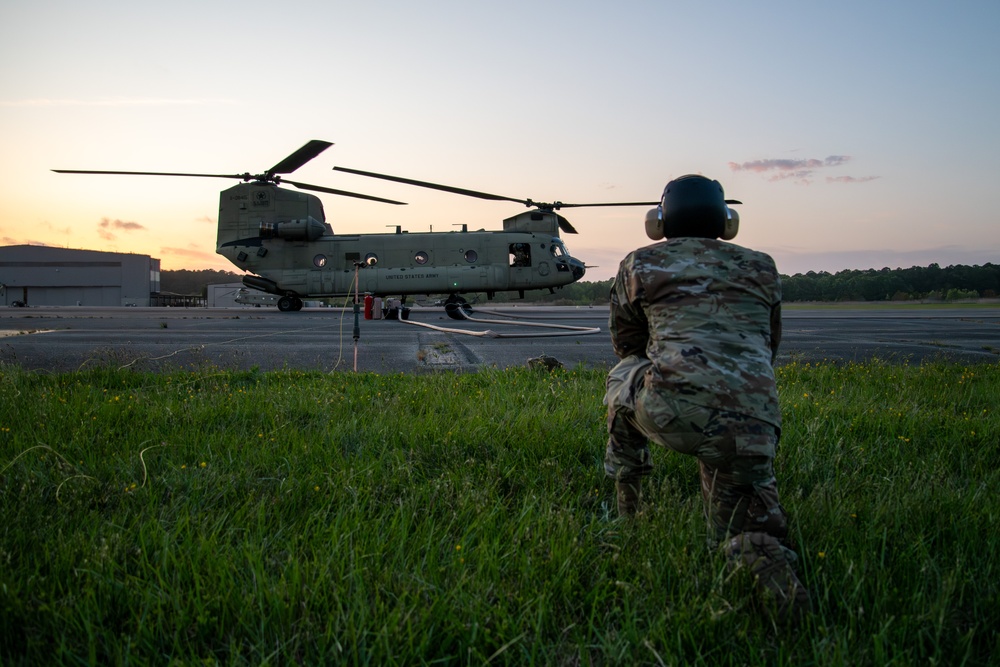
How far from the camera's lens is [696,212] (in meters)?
2.37

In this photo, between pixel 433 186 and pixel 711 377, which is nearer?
pixel 711 377

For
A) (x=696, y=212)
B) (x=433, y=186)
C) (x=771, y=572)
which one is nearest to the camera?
(x=771, y=572)

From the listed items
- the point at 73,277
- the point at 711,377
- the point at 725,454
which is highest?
the point at 73,277

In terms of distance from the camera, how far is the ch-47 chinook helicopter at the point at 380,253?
20703 mm

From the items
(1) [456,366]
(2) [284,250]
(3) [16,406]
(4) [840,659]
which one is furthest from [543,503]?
(2) [284,250]

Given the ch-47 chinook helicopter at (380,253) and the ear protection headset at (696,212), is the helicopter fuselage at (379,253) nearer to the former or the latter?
the ch-47 chinook helicopter at (380,253)

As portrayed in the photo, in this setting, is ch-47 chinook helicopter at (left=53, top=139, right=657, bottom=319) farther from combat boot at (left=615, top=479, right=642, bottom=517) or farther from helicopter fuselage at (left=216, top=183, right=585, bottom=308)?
combat boot at (left=615, top=479, right=642, bottom=517)

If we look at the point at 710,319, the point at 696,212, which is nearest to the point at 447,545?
the point at 710,319

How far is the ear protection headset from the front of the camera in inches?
93.4

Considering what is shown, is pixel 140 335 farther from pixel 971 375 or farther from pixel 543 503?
pixel 971 375

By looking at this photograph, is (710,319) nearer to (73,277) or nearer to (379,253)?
(379,253)

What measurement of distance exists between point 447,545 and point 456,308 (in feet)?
57.1

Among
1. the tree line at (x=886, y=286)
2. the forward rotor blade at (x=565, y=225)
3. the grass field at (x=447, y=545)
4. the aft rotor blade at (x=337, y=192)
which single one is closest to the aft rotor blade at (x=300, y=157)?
the aft rotor blade at (x=337, y=192)

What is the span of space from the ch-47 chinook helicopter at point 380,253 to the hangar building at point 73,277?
49649 millimetres
